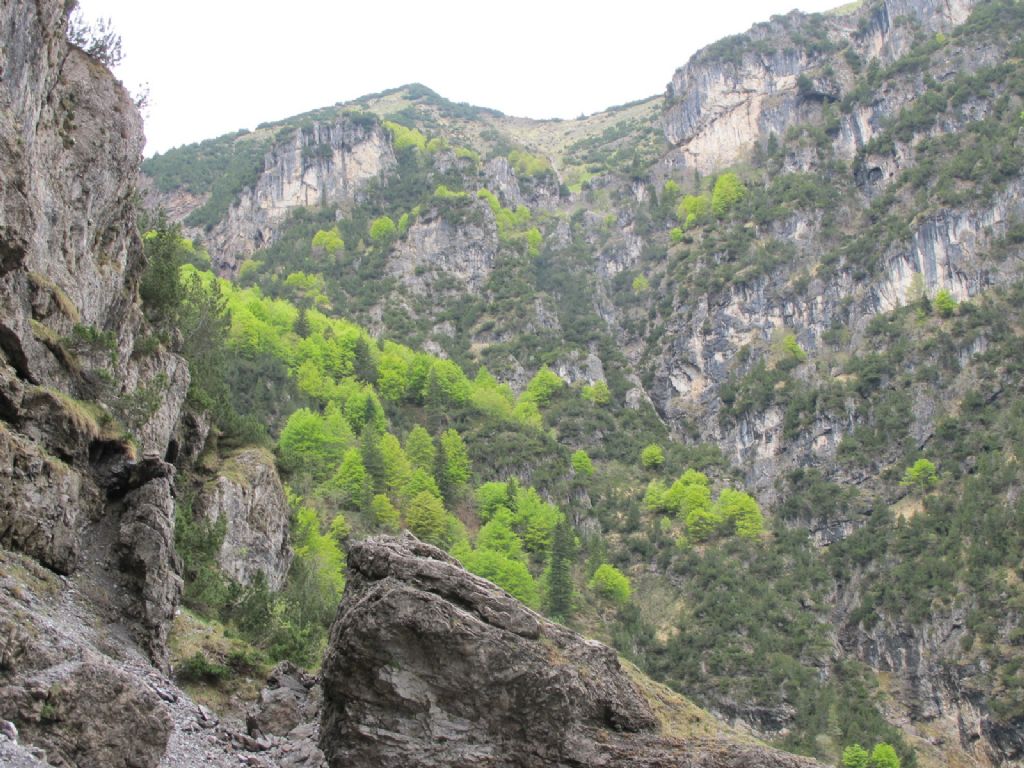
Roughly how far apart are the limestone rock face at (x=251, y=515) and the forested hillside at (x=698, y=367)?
0.92m

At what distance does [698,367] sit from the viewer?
137 meters

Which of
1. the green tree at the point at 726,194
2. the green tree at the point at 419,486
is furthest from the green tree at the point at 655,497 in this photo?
the green tree at the point at 726,194

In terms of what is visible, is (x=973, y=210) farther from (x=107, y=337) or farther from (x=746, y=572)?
(x=107, y=337)

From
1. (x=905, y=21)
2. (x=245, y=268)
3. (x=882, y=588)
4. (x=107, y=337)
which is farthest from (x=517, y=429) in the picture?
(x=905, y=21)

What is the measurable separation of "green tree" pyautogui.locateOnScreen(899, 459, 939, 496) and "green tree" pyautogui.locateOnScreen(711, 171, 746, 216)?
6240 centimetres

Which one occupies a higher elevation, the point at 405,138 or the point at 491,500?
the point at 405,138

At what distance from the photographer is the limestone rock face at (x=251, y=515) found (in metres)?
39.5

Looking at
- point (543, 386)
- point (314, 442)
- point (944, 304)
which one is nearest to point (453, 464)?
point (314, 442)

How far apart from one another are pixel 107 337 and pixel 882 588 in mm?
79973

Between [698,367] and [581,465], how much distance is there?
35.1m

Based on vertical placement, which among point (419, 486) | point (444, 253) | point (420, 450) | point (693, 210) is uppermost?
point (693, 210)

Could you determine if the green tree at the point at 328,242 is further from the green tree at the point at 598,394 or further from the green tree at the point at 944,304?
the green tree at the point at 944,304

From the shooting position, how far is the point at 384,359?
112 metres

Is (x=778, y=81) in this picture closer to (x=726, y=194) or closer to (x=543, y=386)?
(x=726, y=194)
